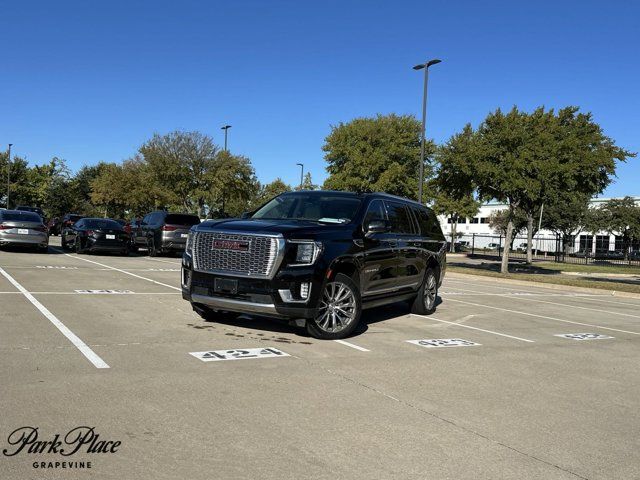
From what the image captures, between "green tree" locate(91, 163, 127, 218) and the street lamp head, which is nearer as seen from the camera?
the street lamp head

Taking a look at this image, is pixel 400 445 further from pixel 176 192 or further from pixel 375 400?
pixel 176 192

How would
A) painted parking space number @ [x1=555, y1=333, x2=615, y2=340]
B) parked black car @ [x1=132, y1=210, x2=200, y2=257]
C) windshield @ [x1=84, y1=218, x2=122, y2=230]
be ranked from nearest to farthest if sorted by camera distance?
painted parking space number @ [x1=555, y1=333, x2=615, y2=340]
windshield @ [x1=84, y1=218, x2=122, y2=230]
parked black car @ [x1=132, y1=210, x2=200, y2=257]

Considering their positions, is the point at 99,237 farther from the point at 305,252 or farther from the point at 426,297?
the point at 305,252

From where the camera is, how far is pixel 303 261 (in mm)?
7434

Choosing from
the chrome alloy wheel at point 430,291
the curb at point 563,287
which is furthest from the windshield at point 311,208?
the curb at point 563,287

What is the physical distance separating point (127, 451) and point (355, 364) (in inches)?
123

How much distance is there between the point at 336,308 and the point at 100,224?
17.4 meters

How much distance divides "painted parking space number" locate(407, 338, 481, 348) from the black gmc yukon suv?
95 centimetres

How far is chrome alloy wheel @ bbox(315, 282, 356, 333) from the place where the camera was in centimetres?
765

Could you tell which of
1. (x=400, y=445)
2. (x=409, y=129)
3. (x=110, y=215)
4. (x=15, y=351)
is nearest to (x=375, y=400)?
(x=400, y=445)

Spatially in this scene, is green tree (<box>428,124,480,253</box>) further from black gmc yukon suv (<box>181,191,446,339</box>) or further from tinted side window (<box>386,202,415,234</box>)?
black gmc yukon suv (<box>181,191,446,339</box>)

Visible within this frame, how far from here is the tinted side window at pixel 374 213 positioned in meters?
8.61

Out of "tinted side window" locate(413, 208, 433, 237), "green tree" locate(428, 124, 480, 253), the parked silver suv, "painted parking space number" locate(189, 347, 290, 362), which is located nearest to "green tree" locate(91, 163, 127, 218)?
the parked silver suv

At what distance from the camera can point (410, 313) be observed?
1095 centimetres
